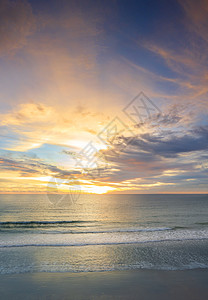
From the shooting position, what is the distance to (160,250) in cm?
1616

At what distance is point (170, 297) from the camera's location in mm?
8570

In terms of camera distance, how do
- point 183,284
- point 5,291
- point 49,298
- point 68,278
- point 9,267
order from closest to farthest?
point 49,298, point 5,291, point 183,284, point 68,278, point 9,267

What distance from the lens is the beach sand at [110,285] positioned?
8727mm

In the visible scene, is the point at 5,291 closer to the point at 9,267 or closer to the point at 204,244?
the point at 9,267

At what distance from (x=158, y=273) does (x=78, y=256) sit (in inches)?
235

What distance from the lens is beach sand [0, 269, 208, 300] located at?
8727mm

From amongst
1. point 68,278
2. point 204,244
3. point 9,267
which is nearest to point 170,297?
point 68,278

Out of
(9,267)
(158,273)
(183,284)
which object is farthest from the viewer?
(9,267)

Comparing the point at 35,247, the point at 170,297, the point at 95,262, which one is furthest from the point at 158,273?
the point at 35,247

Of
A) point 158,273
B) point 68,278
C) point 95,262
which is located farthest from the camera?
point 95,262

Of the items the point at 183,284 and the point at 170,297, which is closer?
the point at 170,297

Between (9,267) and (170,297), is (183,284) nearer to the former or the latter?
(170,297)

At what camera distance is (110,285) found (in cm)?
968

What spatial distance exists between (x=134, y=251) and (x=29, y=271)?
325 inches
